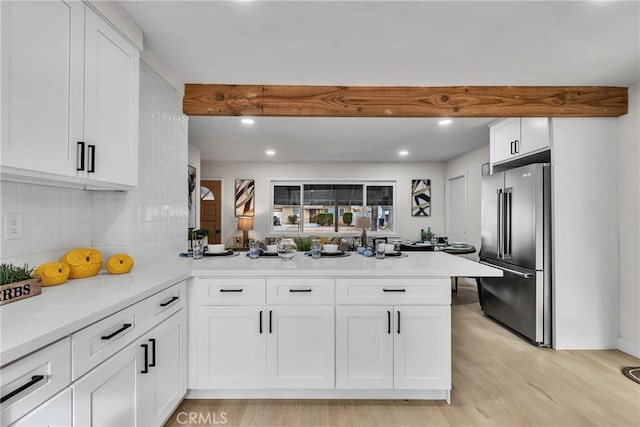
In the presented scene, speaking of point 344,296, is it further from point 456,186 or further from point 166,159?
point 456,186

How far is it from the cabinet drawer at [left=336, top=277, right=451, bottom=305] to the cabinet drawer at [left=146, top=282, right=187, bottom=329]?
97cm

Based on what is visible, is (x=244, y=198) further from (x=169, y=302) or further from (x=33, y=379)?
(x=33, y=379)

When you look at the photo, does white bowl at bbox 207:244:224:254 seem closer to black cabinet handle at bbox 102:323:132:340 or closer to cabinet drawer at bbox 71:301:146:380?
cabinet drawer at bbox 71:301:146:380

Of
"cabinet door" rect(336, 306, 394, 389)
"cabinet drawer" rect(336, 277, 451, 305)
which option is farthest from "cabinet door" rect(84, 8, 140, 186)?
"cabinet door" rect(336, 306, 394, 389)

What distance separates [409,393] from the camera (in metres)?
2.01

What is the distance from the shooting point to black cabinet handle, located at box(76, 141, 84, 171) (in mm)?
1392

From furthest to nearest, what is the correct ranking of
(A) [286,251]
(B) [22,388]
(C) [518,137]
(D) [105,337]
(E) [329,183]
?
(E) [329,183] → (C) [518,137] → (A) [286,251] → (D) [105,337] → (B) [22,388]

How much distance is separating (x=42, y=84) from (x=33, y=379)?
1.10 m

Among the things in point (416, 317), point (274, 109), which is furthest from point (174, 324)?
point (274, 109)

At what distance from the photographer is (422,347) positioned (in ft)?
6.40

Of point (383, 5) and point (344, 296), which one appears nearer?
point (383, 5)

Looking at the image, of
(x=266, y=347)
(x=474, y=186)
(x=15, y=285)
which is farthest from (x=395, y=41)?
(x=474, y=186)

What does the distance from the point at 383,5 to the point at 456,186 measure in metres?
5.34

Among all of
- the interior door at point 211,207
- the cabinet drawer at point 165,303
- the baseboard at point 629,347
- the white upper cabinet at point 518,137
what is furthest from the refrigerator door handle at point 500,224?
the interior door at point 211,207
